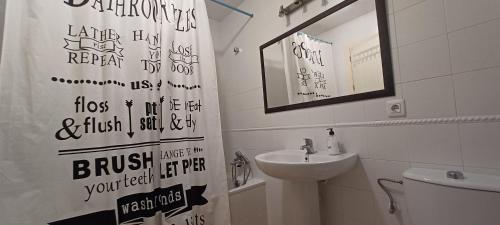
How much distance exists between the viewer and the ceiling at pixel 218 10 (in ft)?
6.40

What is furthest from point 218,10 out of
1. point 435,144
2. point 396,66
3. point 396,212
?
point 396,212

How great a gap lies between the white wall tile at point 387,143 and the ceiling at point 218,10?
1658mm

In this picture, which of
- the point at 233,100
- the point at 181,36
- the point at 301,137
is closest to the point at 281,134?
the point at 301,137

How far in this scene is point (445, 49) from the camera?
0.85 meters

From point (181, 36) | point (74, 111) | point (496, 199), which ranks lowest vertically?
point (496, 199)

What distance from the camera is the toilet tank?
2.06 feet

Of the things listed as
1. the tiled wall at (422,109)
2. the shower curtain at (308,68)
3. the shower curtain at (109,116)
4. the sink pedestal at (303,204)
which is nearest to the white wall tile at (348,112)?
the tiled wall at (422,109)

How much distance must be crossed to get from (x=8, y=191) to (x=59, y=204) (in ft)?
0.51

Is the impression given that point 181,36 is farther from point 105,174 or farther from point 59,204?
point 59,204

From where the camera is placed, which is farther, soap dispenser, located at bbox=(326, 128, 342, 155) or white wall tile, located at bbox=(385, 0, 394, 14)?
soap dispenser, located at bbox=(326, 128, 342, 155)

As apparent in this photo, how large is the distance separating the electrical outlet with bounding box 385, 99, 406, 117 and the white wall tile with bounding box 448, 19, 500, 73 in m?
0.22

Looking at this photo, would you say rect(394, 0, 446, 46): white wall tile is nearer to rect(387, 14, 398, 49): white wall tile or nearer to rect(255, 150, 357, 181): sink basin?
rect(387, 14, 398, 49): white wall tile

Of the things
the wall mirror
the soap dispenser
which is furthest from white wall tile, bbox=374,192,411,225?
the wall mirror

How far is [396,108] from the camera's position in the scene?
3.17ft
